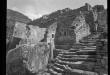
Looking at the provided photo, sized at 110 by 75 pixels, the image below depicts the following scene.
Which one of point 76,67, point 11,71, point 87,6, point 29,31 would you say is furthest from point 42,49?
point 87,6

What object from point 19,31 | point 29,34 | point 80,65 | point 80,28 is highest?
point 80,28

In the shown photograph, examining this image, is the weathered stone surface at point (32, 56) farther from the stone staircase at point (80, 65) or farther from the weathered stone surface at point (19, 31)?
the weathered stone surface at point (19, 31)

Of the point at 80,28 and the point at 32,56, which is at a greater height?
the point at 80,28

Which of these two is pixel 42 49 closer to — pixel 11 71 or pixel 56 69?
pixel 56 69

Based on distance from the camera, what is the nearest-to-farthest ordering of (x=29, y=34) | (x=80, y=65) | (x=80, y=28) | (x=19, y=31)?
1. (x=80, y=65)
2. (x=80, y=28)
3. (x=29, y=34)
4. (x=19, y=31)

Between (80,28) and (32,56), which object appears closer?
(32,56)

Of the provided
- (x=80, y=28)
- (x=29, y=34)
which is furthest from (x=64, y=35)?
(x=29, y=34)

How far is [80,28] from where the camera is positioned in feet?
46.5

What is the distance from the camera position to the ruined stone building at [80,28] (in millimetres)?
13770

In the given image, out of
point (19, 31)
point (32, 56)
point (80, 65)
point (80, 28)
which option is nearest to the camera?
point (80, 65)

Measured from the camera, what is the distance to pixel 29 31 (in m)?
15.1

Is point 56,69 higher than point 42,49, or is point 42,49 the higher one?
point 42,49

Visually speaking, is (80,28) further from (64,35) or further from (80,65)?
(80,65)
